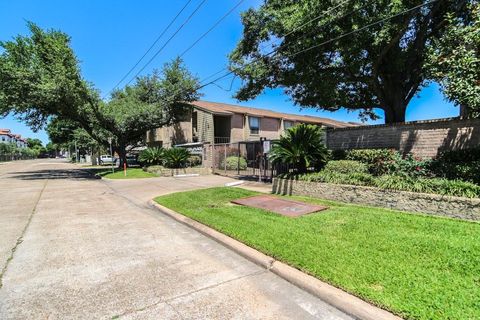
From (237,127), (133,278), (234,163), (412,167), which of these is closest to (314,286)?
(133,278)

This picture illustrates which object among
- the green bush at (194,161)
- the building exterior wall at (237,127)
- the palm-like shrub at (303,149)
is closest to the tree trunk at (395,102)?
the palm-like shrub at (303,149)

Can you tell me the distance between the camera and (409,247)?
475 cm

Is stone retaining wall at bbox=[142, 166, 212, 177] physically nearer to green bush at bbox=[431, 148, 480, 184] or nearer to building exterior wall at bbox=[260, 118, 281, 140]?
building exterior wall at bbox=[260, 118, 281, 140]

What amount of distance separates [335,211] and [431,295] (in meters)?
4.25

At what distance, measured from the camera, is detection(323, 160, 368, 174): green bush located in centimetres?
995

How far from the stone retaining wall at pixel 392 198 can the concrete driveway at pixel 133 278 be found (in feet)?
15.8

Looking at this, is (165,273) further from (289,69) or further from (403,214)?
(289,69)

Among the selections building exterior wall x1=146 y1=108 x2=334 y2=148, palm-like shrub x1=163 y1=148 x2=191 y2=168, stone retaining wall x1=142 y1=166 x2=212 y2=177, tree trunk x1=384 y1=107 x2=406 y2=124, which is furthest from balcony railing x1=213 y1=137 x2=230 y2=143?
tree trunk x1=384 y1=107 x2=406 y2=124

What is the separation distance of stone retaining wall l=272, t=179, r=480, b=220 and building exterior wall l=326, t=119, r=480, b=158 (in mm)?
3068

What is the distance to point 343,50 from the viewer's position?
9.95 meters

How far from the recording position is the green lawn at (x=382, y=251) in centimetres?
323

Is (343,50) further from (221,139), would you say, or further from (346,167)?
(221,139)

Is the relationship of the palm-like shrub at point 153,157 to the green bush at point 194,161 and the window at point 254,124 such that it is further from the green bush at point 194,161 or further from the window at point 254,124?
the window at point 254,124

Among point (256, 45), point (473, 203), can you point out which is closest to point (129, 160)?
point (256, 45)
